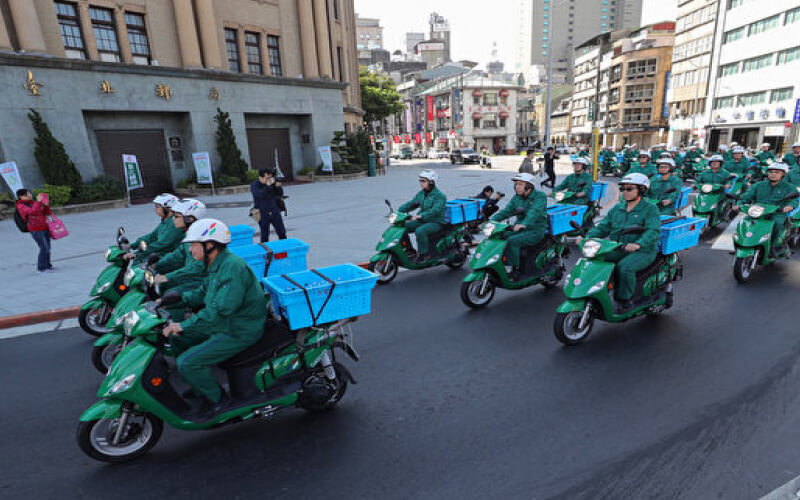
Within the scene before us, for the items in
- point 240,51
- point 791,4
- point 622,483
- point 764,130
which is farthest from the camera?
point 764,130

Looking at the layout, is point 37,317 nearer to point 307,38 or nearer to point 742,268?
point 742,268

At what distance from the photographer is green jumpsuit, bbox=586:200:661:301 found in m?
5.56

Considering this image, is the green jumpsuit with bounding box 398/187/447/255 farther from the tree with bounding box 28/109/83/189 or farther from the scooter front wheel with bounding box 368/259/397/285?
the tree with bounding box 28/109/83/189

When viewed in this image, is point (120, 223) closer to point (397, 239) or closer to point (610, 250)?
point (397, 239)

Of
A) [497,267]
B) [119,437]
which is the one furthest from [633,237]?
[119,437]

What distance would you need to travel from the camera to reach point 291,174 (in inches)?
1121

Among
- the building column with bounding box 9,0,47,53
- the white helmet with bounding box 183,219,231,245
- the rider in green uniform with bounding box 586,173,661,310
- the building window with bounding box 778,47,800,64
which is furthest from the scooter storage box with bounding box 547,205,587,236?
the building window with bounding box 778,47,800,64

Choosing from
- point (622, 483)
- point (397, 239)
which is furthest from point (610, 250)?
point (397, 239)

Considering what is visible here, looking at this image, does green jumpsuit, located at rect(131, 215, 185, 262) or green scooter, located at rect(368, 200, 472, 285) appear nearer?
green jumpsuit, located at rect(131, 215, 185, 262)

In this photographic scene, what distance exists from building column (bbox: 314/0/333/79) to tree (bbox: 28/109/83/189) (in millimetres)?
15321

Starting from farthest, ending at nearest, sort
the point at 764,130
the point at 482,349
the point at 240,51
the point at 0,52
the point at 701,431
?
the point at 764,130 < the point at 240,51 < the point at 0,52 < the point at 482,349 < the point at 701,431

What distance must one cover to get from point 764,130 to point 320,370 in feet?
160

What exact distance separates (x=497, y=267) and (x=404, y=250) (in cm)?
216

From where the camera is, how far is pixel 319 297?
3922mm
